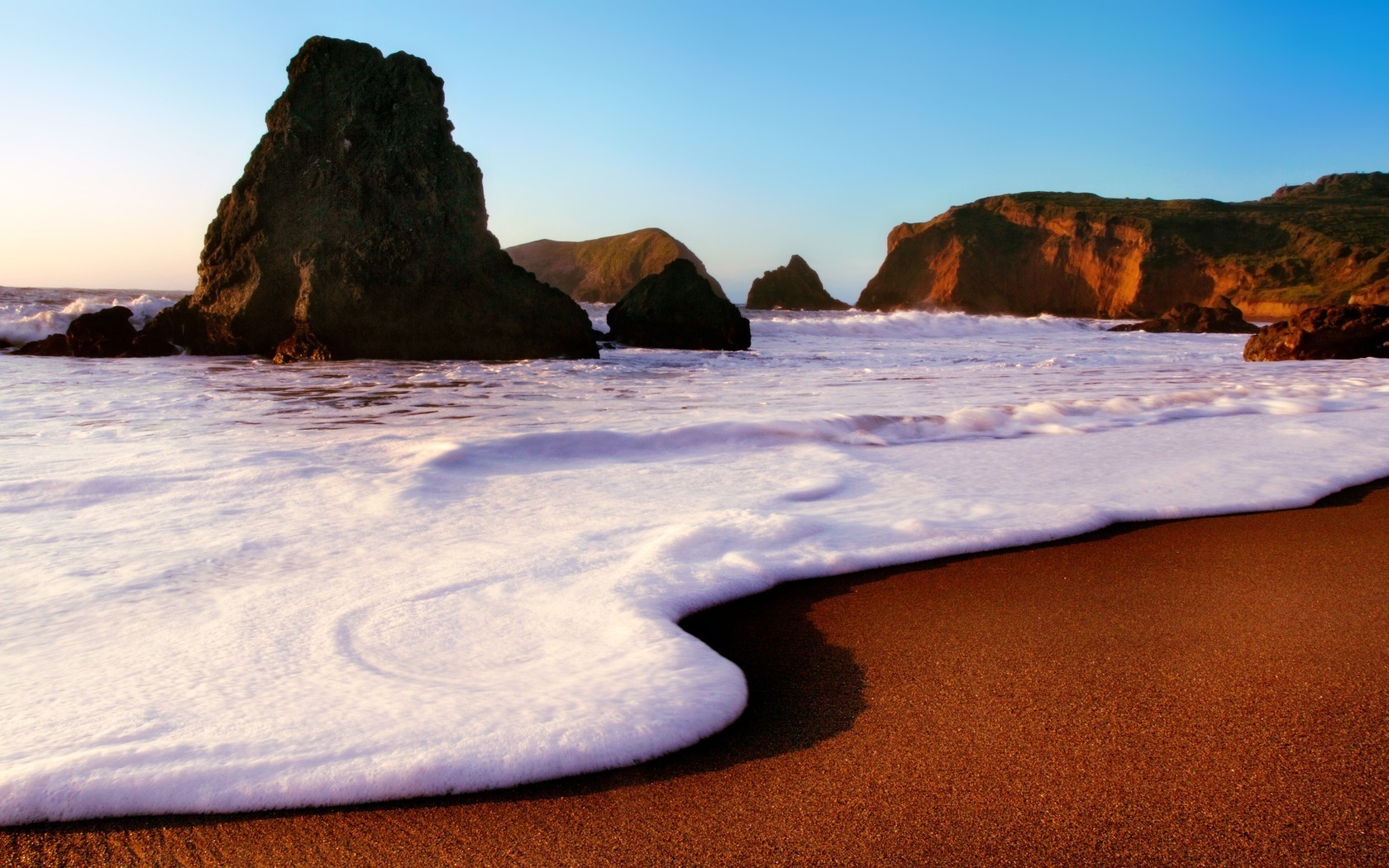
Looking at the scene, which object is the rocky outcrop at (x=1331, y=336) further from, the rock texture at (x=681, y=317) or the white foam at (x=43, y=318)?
the white foam at (x=43, y=318)

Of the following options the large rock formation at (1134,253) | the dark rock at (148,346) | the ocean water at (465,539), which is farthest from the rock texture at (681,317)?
the large rock formation at (1134,253)

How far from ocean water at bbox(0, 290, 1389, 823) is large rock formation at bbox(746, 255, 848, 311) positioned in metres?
42.3

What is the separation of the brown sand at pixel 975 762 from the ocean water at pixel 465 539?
7 cm

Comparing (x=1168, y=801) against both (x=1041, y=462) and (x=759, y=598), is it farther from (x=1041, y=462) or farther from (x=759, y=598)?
(x=1041, y=462)

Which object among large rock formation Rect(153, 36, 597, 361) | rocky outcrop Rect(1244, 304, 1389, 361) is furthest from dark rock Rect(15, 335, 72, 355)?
rocky outcrop Rect(1244, 304, 1389, 361)

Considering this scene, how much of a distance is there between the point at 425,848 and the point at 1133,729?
1.17 meters

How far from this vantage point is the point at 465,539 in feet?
8.71

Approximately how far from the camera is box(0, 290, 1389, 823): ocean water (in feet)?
4.56

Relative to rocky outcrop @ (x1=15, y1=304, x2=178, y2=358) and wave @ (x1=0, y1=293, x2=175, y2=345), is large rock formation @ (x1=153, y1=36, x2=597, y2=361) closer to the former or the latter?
rocky outcrop @ (x1=15, y1=304, x2=178, y2=358)

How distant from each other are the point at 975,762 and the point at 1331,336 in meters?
12.6

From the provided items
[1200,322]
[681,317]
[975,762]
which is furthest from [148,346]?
[1200,322]

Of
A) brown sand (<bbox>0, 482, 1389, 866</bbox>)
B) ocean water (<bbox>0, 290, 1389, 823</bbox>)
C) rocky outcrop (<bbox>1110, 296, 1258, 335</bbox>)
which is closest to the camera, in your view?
brown sand (<bbox>0, 482, 1389, 866</bbox>)

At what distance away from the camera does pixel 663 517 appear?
9.45 feet

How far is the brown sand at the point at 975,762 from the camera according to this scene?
Result: 1.17 metres
